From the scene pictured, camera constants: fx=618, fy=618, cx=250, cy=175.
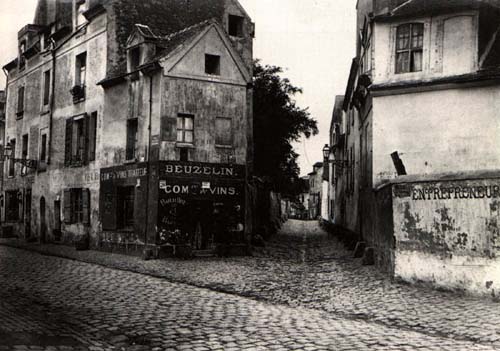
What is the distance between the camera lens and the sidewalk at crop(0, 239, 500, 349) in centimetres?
944

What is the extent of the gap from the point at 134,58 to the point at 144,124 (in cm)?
295

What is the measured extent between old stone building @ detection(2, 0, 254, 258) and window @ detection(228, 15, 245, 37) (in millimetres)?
52

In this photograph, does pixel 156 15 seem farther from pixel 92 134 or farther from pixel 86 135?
pixel 86 135

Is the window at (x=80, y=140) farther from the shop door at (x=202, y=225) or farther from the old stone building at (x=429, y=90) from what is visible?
the old stone building at (x=429, y=90)

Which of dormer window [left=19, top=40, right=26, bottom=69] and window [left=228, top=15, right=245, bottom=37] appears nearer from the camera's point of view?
window [left=228, top=15, right=245, bottom=37]

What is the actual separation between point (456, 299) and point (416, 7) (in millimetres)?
11070

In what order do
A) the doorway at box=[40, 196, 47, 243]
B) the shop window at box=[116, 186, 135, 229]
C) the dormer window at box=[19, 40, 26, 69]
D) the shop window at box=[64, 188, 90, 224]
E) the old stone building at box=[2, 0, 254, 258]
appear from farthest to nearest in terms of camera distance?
the dormer window at box=[19, 40, 26, 69]
the doorway at box=[40, 196, 47, 243]
the shop window at box=[64, 188, 90, 224]
the shop window at box=[116, 186, 135, 229]
the old stone building at box=[2, 0, 254, 258]

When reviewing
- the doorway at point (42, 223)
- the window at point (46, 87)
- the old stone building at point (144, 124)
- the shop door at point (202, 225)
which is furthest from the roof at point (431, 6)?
the doorway at point (42, 223)

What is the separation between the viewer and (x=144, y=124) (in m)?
22.5

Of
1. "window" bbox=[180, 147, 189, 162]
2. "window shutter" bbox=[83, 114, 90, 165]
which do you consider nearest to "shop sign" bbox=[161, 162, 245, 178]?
"window" bbox=[180, 147, 189, 162]

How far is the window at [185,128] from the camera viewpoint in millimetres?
22250

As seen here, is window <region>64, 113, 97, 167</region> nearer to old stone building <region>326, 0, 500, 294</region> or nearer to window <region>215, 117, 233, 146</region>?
window <region>215, 117, 233, 146</region>

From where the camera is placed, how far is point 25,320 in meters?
9.17

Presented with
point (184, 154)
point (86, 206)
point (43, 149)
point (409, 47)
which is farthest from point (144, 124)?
point (43, 149)
